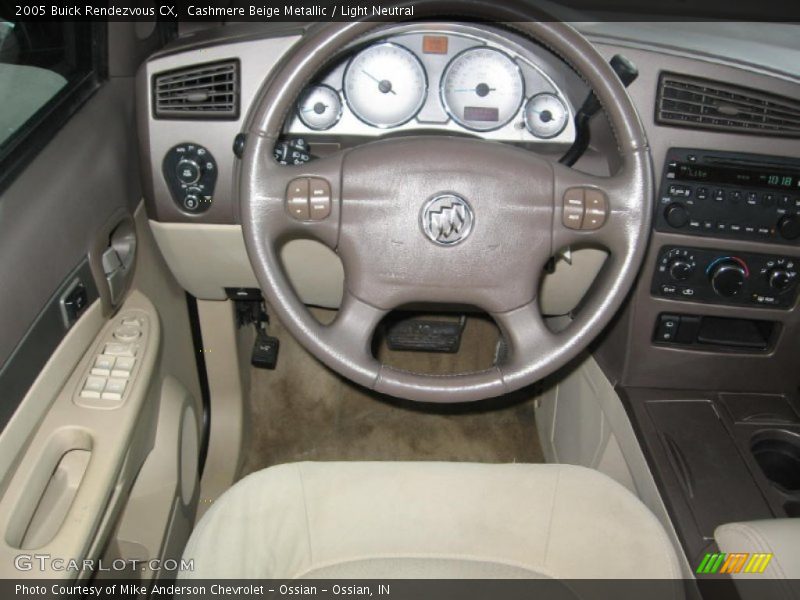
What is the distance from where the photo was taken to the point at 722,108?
1.26m

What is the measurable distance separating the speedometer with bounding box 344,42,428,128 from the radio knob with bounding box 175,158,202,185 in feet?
1.07

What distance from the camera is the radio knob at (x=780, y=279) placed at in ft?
4.50

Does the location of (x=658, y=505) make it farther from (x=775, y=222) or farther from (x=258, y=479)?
(x=258, y=479)

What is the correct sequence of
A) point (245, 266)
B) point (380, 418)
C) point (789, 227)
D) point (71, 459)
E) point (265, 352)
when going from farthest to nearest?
Answer: point (380, 418)
point (265, 352)
point (245, 266)
point (789, 227)
point (71, 459)

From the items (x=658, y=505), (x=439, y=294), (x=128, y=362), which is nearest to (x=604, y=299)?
(x=439, y=294)

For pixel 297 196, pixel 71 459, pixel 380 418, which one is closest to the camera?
pixel 297 196

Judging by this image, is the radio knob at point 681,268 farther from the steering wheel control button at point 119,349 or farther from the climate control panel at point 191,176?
the steering wheel control button at point 119,349

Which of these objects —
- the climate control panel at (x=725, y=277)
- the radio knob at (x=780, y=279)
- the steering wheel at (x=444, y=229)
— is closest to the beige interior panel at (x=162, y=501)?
the steering wheel at (x=444, y=229)

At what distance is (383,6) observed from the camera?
0.99 meters

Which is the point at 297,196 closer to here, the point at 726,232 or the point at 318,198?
the point at 318,198

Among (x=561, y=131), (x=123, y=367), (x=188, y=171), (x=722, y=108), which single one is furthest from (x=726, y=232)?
(x=123, y=367)

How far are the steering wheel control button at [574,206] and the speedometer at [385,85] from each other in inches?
15.4

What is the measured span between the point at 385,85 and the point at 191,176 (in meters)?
0.42

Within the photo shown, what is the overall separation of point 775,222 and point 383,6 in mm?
843
